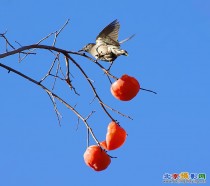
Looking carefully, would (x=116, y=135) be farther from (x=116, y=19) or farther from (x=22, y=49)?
(x=116, y=19)

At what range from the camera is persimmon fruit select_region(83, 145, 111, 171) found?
2672 millimetres

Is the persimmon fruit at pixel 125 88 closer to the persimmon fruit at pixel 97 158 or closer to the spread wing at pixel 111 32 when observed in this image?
the persimmon fruit at pixel 97 158

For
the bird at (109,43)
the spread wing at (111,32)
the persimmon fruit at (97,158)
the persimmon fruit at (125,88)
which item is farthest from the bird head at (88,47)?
the persimmon fruit at (97,158)

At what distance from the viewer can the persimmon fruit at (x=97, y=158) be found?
267cm

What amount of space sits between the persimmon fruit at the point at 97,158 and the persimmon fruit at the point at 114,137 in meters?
0.08

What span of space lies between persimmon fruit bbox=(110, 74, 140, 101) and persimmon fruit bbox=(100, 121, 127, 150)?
0.64 ft

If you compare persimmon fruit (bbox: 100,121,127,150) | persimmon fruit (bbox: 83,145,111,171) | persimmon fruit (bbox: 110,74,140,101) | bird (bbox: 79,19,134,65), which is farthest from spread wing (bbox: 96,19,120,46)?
persimmon fruit (bbox: 83,145,111,171)

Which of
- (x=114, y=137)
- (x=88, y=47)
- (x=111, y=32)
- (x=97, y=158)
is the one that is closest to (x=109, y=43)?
(x=111, y=32)

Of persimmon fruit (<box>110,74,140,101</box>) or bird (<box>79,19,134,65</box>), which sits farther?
bird (<box>79,19,134,65</box>)

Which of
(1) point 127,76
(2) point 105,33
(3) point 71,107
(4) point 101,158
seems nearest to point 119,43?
(2) point 105,33

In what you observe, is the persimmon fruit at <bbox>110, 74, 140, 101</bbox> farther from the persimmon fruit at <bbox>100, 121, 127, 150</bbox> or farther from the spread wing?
the spread wing

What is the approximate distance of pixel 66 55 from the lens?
2.80 metres

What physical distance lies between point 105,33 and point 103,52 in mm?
154

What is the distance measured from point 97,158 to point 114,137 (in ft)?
0.60
